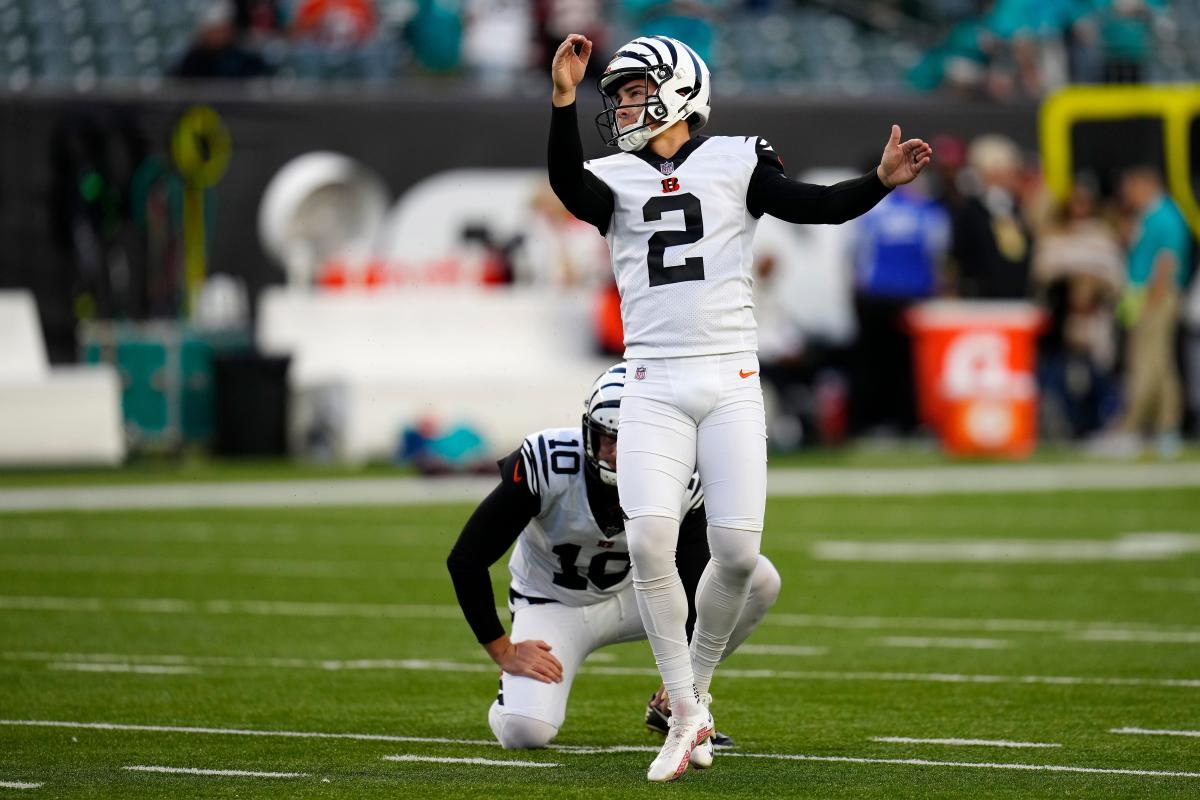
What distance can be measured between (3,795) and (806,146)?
1404 centimetres

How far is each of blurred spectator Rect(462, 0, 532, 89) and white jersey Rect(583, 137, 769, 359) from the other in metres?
13.0

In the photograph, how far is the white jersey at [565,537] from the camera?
574 centimetres

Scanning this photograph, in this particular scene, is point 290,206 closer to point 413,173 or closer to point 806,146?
point 413,173

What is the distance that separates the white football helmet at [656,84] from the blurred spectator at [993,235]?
11718 mm

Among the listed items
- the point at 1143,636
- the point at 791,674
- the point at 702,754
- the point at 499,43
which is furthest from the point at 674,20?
the point at 702,754

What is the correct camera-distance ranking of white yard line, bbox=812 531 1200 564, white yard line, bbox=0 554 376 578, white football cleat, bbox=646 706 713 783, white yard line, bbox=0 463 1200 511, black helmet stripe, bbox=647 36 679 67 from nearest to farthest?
white football cleat, bbox=646 706 713 783
black helmet stripe, bbox=647 36 679 67
white yard line, bbox=0 554 376 578
white yard line, bbox=812 531 1200 564
white yard line, bbox=0 463 1200 511

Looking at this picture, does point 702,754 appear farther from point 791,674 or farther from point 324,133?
point 324,133

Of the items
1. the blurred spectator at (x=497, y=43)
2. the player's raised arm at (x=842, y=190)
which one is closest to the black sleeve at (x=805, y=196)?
the player's raised arm at (x=842, y=190)

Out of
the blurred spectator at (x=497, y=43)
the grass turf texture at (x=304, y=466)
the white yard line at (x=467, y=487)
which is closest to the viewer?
the white yard line at (x=467, y=487)

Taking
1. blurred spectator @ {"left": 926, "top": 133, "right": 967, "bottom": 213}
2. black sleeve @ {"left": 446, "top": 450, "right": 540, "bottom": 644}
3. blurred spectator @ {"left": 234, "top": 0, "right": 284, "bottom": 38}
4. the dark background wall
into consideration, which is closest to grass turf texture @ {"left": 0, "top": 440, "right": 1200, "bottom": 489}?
the dark background wall

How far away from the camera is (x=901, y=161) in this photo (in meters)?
5.33

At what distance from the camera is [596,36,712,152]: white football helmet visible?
216 inches

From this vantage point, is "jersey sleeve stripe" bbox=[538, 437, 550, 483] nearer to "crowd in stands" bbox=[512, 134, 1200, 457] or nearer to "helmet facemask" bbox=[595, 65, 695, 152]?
"helmet facemask" bbox=[595, 65, 695, 152]

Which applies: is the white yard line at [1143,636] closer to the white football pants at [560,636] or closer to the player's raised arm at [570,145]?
the white football pants at [560,636]
